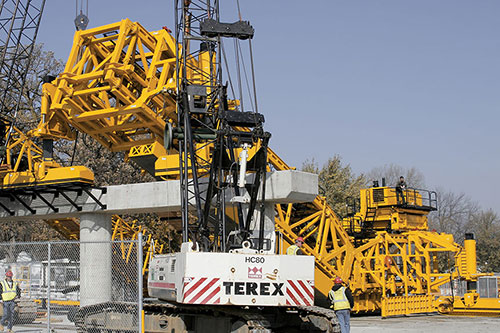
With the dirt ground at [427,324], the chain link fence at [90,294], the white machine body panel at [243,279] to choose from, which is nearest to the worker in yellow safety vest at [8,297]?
the chain link fence at [90,294]

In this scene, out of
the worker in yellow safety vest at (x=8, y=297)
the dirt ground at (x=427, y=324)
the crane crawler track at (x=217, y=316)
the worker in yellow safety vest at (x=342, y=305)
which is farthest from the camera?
the dirt ground at (x=427, y=324)

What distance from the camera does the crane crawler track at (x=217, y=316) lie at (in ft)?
54.0

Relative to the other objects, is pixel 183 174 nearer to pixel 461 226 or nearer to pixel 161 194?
pixel 161 194

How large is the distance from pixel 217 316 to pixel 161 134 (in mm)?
11363

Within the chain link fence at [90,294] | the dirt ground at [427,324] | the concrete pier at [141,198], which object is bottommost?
the dirt ground at [427,324]

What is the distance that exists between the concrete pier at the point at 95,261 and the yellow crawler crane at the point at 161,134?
8.99 feet

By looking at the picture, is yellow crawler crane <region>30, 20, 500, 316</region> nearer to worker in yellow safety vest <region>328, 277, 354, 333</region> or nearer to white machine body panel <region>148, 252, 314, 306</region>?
worker in yellow safety vest <region>328, 277, 354, 333</region>

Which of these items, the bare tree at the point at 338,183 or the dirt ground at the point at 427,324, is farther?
the bare tree at the point at 338,183

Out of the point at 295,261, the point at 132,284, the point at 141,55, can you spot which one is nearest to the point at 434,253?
the point at 132,284

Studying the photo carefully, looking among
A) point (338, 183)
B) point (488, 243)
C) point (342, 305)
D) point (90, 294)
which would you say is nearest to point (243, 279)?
point (342, 305)

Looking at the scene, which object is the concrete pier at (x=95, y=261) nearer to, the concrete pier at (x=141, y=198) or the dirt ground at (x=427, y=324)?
the concrete pier at (x=141, y=198)

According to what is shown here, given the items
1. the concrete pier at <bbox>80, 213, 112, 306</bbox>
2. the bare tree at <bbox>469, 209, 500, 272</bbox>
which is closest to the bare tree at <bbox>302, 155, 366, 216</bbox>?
the bare tree at <bbox>469, 209, 500, 272</bbox>

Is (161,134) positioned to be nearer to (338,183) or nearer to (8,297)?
(8,297)

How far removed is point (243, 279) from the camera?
52.3 feet
